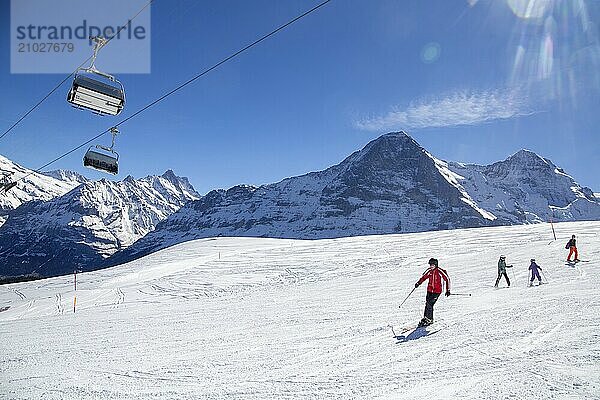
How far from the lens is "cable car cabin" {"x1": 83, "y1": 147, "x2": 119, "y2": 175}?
13.8 m

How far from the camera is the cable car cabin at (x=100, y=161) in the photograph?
1378 centimetres

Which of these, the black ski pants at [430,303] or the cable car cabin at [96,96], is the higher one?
the cable car cabin at [96,96]

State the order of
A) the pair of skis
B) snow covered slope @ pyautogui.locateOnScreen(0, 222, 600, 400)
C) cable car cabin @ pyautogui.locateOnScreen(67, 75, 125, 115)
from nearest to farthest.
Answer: snow covered slope @ pyautogui.locateOnScreen(0, 222, 600, 400)
the pair of skis
cable car cabin @ pyautogui.locateOnScreen(67, 75, 125, 115)

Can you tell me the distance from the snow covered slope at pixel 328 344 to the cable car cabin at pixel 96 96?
21.8 feet

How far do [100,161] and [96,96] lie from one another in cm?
338

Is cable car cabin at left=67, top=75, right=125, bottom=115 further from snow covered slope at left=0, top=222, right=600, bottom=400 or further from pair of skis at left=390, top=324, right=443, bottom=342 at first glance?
pair of skis at left=390, top=324, right=443, bottom=342

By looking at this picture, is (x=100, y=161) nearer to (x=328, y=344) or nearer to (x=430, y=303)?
(x=328, y=344)

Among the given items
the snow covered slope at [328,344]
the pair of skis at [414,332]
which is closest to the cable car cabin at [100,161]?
the snow covered slope at [328,344]

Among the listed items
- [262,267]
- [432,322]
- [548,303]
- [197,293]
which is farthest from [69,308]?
[548,303]

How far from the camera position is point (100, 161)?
45.7 feet

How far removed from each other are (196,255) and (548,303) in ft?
106

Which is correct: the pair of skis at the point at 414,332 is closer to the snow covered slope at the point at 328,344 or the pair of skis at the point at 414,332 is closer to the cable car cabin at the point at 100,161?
the snow covered slope at the point at 328,344

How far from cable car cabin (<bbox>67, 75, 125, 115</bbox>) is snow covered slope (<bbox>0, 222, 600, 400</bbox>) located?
21.8ft

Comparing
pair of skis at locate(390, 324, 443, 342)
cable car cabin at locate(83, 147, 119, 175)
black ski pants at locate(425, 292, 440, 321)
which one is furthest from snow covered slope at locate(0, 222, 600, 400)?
cable car cabin at locate(83, 147, 119, 175)
